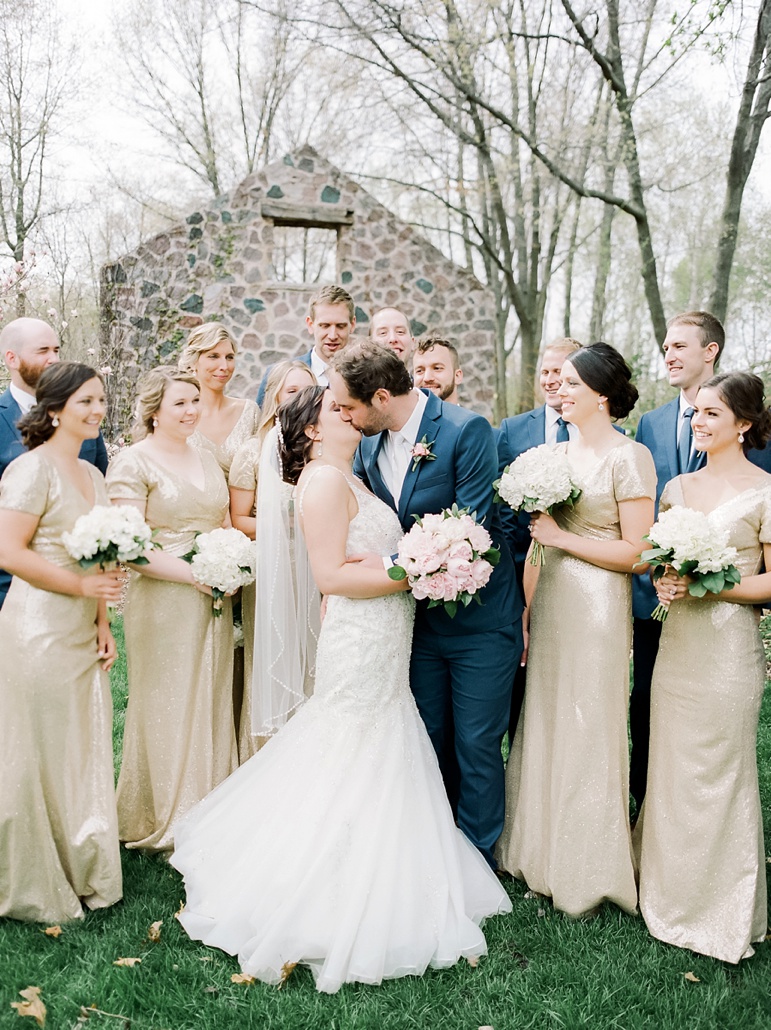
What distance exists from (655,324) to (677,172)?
448 inches

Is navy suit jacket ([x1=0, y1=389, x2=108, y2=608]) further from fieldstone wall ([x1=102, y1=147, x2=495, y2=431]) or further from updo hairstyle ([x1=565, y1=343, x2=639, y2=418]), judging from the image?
fieldstone wall ([x1=102, y1=147, x2=495, y2=431])

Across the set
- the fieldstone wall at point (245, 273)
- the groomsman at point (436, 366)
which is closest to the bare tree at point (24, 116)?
the fieldstone wall at point (245, 273)

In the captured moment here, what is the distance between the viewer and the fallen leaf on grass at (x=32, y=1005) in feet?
10.0

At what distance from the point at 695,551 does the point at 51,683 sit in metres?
2.72

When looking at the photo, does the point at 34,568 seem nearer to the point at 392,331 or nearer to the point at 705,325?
the point at 392,331

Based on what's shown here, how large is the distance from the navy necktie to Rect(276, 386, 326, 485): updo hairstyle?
6.37 feet

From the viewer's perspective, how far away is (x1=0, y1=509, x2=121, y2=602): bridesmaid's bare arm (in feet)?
11.5

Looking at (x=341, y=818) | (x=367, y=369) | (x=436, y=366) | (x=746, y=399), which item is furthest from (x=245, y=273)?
(x=341, y=818)

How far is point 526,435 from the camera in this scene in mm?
4910

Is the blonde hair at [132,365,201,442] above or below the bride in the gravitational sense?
above

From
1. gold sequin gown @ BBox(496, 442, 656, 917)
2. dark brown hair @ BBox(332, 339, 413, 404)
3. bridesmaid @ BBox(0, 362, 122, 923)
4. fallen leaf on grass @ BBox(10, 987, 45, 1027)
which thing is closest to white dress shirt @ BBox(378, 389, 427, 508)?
dark brown hair @ BBox(332, 339, 413, 404)

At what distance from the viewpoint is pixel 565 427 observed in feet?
15.7

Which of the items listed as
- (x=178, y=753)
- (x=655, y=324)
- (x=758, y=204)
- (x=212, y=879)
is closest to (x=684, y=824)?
(x=212, y=879)

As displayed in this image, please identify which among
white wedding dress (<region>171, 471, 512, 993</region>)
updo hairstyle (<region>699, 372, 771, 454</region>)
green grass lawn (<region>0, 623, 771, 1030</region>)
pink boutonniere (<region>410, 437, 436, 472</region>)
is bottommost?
green grass lawn (<region>0, 623, 771, 1030</region>)
